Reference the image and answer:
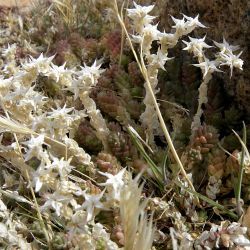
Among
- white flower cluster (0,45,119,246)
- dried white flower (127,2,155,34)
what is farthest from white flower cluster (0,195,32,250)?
dried white flower (127,2,155,34)

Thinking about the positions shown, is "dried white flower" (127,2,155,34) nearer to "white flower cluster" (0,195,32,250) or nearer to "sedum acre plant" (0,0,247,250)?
"sedum acre plant" (0,0,247,250)

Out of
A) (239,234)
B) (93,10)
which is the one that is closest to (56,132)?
(239,234)

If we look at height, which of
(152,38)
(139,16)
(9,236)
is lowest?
(9,236)

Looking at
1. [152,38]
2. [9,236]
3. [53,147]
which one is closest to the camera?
[9,236]

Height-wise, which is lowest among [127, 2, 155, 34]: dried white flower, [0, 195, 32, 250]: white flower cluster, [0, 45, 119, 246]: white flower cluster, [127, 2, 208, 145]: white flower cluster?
[0, 195, 32, 250]: white flower cluster

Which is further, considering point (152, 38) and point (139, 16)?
point (152, 38)

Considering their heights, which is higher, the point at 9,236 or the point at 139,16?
the point at 139,16

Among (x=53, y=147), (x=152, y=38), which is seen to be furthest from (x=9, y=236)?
(x=152, y=38)

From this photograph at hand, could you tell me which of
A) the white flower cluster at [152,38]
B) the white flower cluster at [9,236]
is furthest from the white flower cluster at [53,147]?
the white flower cluster at [152,38]

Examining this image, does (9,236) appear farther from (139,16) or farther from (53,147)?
(139,16)

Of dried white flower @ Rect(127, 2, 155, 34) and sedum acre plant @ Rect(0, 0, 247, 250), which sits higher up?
dried white flower @ Rect(127, 2, 155, 34)

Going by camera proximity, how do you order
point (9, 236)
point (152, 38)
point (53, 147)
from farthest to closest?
point (53, 147) → point (152, 38) → point (9, 236)
